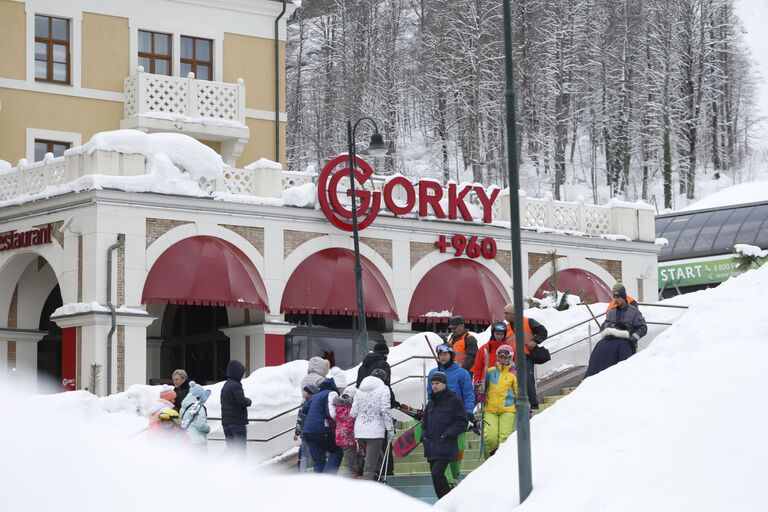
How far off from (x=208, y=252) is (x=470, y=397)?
1656 cm

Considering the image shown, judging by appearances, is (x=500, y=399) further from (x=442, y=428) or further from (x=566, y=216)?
(x=566, y=216)

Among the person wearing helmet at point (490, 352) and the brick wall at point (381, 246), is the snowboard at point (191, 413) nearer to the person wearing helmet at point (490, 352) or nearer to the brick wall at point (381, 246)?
the person wearing helmet at point (490, 352)

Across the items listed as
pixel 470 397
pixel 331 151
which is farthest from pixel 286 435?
pixel 331 151

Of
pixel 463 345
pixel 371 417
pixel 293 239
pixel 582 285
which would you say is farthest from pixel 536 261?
pixel 371 417

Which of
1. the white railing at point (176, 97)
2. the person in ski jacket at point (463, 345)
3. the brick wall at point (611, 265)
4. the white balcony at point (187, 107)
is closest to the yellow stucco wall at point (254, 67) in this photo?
the white balcony at point (187, 107)

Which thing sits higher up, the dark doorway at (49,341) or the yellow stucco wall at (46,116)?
the yellow stucco wall at (46,116)

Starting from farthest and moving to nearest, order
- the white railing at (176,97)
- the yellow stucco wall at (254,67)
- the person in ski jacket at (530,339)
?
the yellow stucco wall at (254,67)
the white railing at (176,97)
the person in ski jacket at (530,339)

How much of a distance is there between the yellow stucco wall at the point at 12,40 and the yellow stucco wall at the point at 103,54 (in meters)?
1.62

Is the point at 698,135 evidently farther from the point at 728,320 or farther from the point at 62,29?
the point at 728,320

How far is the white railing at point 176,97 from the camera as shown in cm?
3847

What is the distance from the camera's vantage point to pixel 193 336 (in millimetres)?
36719

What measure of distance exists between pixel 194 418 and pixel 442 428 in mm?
3530

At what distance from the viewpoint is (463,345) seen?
64.0 feet

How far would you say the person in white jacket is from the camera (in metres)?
18.0
